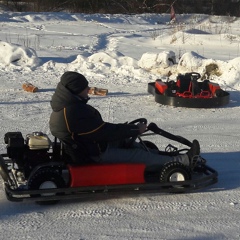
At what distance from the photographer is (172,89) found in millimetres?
9266

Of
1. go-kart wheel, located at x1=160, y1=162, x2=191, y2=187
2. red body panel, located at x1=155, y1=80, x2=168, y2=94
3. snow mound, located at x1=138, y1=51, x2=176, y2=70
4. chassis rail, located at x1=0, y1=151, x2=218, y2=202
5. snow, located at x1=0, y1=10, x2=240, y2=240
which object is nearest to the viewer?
snow, located at x1=0, y1=10, x2=240, y2=240

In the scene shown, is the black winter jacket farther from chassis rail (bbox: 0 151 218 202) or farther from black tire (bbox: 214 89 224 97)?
black tire (bbox: 214 89 224 97)

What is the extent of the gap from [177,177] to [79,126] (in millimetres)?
968

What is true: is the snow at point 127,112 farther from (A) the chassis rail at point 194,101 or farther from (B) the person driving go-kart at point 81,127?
(B) the person driving go-kart at point 81,127

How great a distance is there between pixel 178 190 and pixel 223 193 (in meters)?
0.47

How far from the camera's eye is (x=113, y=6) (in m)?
30.6

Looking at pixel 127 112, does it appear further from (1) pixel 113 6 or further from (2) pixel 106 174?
(1) pixel 113 6

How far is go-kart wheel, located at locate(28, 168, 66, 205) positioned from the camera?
16.1ft

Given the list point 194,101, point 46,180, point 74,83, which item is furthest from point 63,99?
point 194,101

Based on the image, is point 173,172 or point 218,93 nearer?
point 173,172

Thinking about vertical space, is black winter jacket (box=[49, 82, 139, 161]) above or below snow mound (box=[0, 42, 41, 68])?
above

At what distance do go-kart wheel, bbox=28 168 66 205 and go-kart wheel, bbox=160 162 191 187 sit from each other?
2.95ft

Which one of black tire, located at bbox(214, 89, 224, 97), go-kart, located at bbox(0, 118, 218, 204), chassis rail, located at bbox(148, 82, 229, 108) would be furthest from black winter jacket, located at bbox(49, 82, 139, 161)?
black tire, located at bbox(214, 89, 224, 97)

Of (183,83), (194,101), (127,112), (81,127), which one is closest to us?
(81,127)
